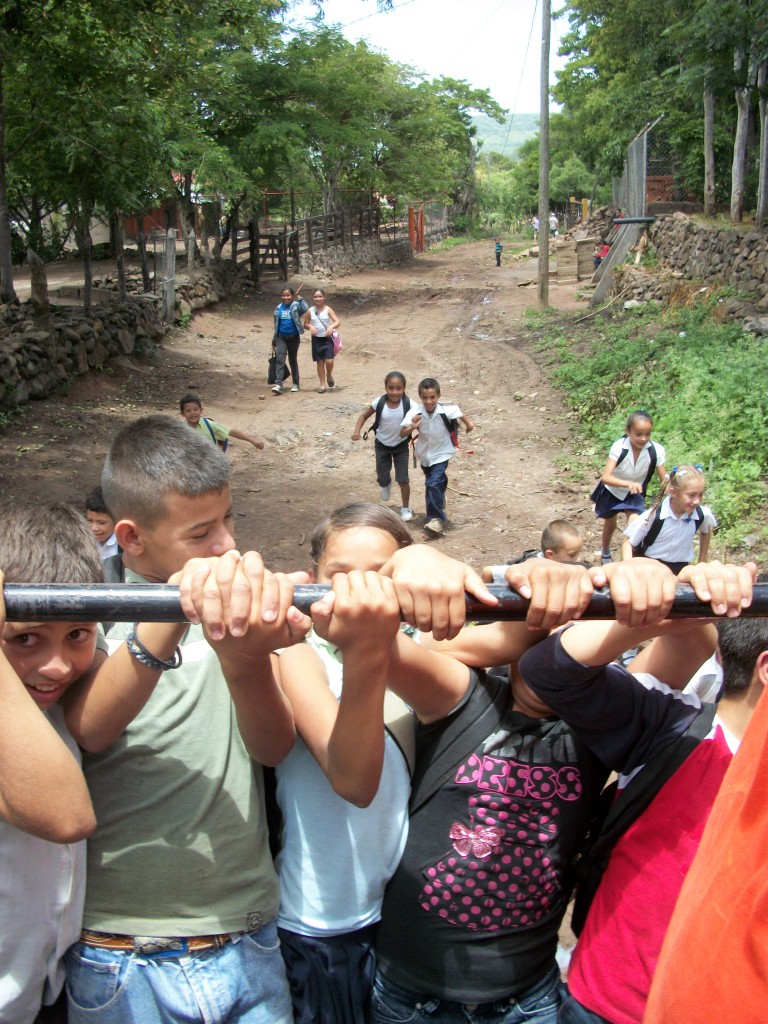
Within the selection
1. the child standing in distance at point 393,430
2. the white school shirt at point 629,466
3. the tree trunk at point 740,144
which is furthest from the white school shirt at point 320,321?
the white school shirt at point 629,466

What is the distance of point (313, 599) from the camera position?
116 cm

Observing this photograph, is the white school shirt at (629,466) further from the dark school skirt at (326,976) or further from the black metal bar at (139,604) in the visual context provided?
the black metal bar at (139,604)

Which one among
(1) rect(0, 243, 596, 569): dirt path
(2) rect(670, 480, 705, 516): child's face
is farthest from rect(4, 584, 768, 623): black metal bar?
(2) rect(670, 480, 705, 516): child's face

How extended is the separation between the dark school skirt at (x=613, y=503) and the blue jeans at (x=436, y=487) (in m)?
1.62

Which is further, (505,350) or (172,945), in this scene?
(505,350)

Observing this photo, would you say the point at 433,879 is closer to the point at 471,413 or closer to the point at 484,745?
the point at 484,745

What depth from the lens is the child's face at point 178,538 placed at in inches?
76.8

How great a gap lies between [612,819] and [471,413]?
10.9m

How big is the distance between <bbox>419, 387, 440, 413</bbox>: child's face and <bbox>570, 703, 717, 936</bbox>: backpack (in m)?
6.28

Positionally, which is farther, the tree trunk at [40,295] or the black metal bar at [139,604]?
the tree trunk at [40,295]

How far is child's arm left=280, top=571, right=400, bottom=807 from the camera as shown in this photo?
3.83 feet

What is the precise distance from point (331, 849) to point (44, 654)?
595 mm

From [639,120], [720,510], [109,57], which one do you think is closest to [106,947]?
[720,510]

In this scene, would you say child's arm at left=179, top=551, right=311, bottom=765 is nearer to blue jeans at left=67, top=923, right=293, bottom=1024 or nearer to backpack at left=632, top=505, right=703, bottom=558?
blue jeans at left=67, top=923, right=293, bottom=1024
